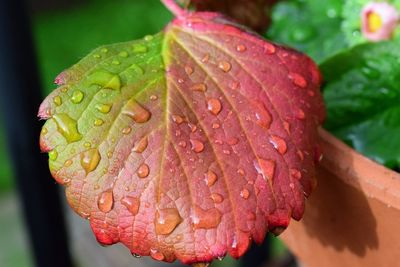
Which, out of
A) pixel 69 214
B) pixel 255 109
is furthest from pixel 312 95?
pixel 69 214

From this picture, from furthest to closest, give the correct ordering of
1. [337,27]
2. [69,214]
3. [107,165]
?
[69,214], [337,27], [107,165]

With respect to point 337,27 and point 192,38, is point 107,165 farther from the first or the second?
point 337,27

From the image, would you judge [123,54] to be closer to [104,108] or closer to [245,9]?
[104,108]

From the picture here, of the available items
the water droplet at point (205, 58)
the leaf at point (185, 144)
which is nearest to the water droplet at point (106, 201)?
the leaf at point (185, 144)

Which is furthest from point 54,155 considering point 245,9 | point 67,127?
point 245,9

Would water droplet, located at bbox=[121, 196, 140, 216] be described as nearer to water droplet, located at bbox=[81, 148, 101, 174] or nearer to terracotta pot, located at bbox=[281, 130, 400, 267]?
water droplet, located at bbox=[81, 148, 101, 174]

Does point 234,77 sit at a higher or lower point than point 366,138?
higher
